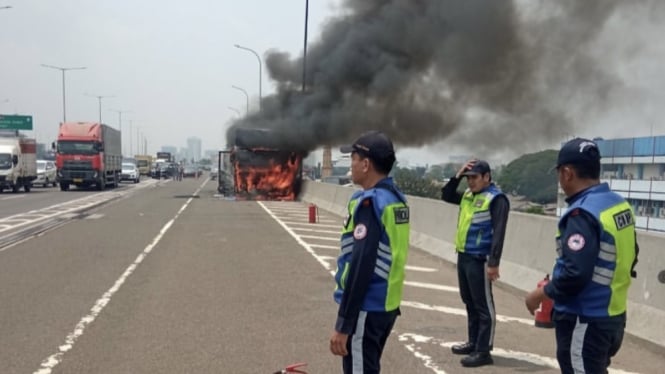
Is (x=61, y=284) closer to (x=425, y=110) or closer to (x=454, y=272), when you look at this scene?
(x=454, y=272)

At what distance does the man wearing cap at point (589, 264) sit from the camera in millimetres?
2830

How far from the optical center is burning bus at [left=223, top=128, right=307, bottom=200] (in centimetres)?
2773

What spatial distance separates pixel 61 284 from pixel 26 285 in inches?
16.6

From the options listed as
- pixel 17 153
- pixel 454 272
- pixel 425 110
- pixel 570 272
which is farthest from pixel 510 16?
pixel 17 153

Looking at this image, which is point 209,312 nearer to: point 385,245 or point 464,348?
point 464,348

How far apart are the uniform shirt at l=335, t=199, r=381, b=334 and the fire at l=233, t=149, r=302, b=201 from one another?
25.1 m

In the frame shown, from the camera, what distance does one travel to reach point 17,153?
103ft

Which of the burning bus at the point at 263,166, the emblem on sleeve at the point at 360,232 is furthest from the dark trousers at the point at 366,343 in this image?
the burning bus at the point at 263,166

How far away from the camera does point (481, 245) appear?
5070 millimetres

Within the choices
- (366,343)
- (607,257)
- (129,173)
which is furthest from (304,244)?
(129,173)

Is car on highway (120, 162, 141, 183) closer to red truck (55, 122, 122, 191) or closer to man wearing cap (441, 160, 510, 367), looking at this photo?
red truck (55, 122, 122, 191)

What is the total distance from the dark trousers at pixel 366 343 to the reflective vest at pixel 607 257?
86 centimetres

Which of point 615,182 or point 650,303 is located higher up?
point 615,182

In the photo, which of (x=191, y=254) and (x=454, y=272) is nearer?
(x=454, y=272)
